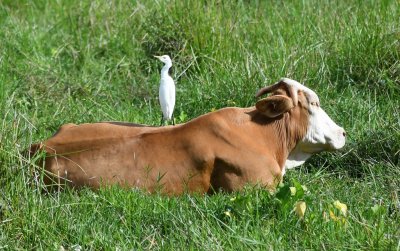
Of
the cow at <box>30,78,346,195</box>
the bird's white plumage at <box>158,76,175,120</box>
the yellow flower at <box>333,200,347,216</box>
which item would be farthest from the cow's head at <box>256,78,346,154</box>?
the yellow flower at <box>333,200,347,216</box>

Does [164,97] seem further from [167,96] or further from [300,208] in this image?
[300,208]

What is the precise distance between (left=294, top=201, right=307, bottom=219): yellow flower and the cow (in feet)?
2.40

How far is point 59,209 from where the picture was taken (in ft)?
20.3

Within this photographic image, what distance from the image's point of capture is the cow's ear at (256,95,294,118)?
726 centimetres

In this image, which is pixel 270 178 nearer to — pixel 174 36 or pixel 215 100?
pixel 215 100

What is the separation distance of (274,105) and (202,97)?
1428 millimetres

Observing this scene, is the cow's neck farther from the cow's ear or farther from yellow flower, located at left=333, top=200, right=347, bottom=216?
yellow flower, located at left=333, top=200, right=347, bottom=216

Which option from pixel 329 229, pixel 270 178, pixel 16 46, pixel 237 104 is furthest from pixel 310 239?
pixel 16 46

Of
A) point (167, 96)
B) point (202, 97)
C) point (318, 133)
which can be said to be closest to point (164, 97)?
point (167, 96)

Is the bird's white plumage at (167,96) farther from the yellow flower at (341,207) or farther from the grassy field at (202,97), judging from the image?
the yellow flower at (341,207)

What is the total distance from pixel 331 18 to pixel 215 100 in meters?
1.61

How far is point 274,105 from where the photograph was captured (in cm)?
729

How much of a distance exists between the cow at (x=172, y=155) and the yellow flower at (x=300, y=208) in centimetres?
73

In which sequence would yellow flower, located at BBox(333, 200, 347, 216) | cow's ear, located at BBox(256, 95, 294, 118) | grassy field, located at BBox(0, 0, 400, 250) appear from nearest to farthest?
grassy field, located at BBox(0, 0, 400, 250) → yellow flower, located at BBox(333, 200, 347, 216) → cow's ear, located at BBox(256, 95, 294, 118)
